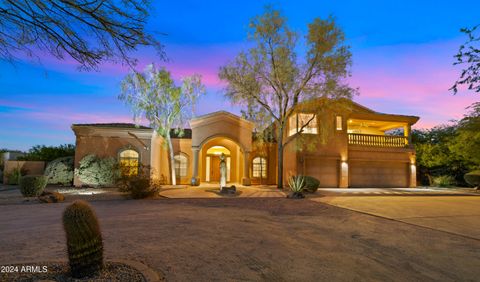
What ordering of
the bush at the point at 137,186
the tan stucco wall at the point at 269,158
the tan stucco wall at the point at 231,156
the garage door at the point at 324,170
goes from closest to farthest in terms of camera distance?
the bush at the point at 137,186, the garage door at the point at 324,170, the tan stucco wall at the point at 269,158, the tan stucco wall at the point at 231,156

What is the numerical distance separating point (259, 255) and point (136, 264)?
2053 millimetres

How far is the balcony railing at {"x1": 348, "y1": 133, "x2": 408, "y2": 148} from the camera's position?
2291 cm

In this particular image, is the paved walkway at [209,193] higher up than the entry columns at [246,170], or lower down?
lower down

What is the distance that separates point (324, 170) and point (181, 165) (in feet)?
34.2

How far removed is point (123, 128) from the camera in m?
19.9

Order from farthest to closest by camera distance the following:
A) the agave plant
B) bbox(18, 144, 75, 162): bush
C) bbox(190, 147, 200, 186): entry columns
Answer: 1. bbox(18, 144, 75, 162): bush
2. bbox(190, 147, 200, 186): entry columns
3. the agave plant

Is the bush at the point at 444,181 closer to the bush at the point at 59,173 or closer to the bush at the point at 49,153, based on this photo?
the bush at the point at 59,173

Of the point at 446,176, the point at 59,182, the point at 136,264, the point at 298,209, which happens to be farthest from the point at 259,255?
the point at 446,176

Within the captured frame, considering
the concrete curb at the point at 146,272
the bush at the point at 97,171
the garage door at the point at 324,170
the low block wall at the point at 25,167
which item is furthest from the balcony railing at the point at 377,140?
the low block wall at the point at 25,167

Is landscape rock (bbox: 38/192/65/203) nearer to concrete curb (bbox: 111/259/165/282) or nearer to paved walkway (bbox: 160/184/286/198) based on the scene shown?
paved walkway (bbox: 160/184/286/198)

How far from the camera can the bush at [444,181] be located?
994 inches

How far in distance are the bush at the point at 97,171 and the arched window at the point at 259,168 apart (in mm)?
9567

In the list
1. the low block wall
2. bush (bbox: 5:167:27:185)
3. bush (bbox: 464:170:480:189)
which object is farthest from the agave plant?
bush (bbox: 5:167:27:185)

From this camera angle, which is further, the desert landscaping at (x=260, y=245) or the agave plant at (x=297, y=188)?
the agave plant at (x=297, y=188)
